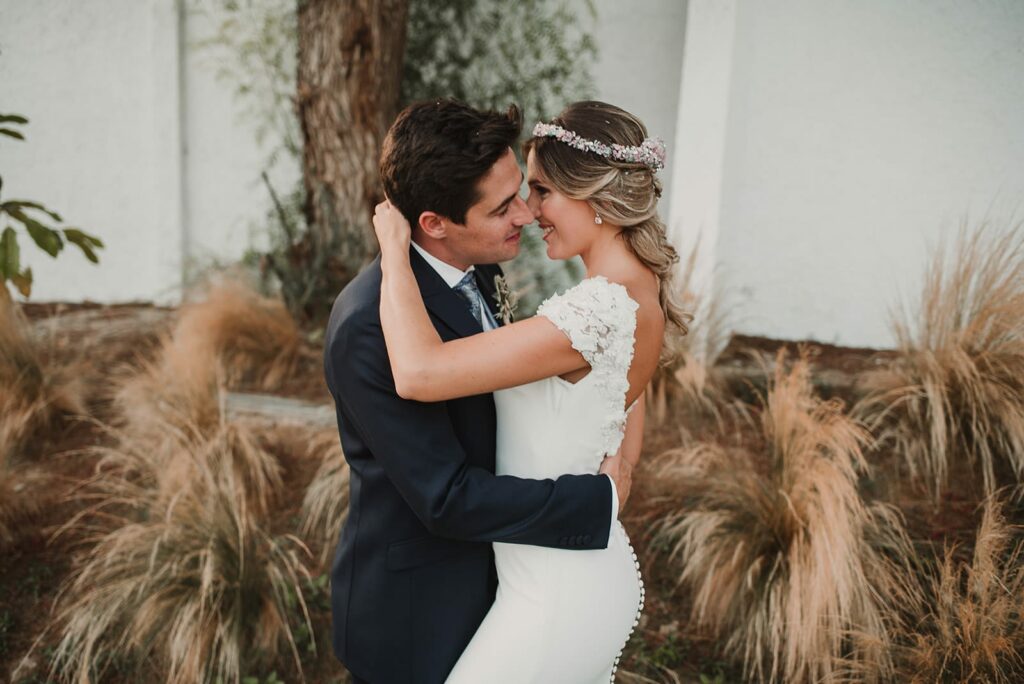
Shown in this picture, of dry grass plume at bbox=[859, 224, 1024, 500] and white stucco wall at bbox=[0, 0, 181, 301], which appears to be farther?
white stucco wall at bbox=[0, 0, 181, 301]

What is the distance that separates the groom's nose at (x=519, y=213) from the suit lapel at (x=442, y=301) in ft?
0.81

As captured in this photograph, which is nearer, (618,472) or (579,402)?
(579,402)

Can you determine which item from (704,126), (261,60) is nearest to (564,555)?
(704,126)

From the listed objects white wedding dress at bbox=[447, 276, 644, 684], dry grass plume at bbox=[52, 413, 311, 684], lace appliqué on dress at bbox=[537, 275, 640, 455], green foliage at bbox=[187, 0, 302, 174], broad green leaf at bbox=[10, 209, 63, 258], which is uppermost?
green foliage at bbox=[187, 0, 302, 174]

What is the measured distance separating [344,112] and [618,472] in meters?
4.06

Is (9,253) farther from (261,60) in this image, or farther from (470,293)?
(261,60)

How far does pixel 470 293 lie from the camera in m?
2.23

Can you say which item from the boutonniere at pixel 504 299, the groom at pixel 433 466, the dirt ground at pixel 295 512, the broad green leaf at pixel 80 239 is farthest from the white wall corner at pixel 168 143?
the groom at pixel 433 466

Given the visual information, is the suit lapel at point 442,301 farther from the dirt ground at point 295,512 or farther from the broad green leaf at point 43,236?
the dirt ground at point 295,512

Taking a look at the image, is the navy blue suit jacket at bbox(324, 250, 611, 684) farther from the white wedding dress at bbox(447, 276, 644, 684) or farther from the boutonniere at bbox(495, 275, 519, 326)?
the boutonniere at bbox(495, 275, 519, 326)

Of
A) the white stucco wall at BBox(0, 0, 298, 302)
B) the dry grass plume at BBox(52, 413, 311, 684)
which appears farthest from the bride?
the white stucco wall at BBox(0, 0, 298, 302)

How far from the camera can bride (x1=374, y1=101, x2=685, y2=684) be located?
6.15ft

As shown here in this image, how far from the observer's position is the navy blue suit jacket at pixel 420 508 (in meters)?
1.83

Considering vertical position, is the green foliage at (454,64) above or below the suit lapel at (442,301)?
above
